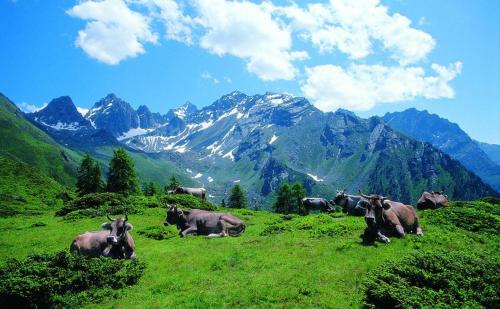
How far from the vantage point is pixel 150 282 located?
17.3 m

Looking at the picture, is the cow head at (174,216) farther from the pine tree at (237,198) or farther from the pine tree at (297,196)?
the pine tree at (237,198)

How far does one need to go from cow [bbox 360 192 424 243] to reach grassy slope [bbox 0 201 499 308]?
77 centimetres

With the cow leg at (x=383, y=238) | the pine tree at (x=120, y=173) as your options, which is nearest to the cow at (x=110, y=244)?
the cow leg at (x=383, y=238)

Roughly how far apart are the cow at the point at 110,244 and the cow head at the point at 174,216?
714 centimetres

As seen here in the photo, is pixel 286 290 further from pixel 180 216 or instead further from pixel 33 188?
pixel 33 188

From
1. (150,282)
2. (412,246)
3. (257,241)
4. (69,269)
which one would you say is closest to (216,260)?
(150,282)

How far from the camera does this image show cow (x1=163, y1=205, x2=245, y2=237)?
27516 millimetres

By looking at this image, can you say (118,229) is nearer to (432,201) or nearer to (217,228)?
(217,228)

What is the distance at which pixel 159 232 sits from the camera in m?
29.2

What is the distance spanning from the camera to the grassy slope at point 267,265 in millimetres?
14359

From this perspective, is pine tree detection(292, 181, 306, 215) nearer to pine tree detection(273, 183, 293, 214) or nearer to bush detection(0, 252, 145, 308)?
pine tree detection(273, 183, 293, 214)

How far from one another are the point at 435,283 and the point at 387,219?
8.19 meters

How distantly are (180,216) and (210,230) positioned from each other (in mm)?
2954

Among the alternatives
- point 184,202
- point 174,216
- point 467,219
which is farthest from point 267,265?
point 184,202
